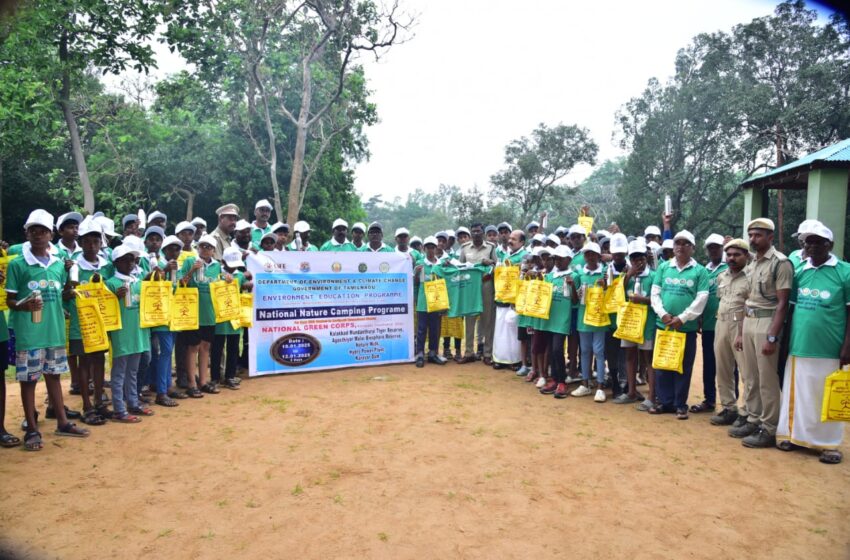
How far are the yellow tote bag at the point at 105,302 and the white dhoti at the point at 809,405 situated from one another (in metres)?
6.88

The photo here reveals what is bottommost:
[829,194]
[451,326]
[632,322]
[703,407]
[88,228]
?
[703,407]

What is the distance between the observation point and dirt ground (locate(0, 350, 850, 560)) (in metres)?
3.63

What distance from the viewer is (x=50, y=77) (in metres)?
10.1

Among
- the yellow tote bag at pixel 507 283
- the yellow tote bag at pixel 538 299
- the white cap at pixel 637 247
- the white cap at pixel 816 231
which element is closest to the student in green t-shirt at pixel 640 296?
the white cap at pixel 637 247

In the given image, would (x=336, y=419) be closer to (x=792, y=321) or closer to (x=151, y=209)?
(x=792, y=321)

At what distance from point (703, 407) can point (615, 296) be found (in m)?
1.76

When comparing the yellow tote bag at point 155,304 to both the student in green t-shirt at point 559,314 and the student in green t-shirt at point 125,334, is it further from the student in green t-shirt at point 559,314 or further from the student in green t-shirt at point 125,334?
the student in green t-shirt at point 559,314

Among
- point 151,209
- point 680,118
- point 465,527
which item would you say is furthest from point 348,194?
point 465,527

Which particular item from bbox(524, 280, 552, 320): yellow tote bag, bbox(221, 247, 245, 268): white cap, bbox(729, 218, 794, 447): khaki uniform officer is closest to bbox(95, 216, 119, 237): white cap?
bbox(221, 247, 245, 268): white cap

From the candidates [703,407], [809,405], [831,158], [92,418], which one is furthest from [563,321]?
[831,158]

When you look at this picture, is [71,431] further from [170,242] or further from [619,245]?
[619,245]

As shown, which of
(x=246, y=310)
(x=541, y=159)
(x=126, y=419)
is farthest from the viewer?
(x=541, y=159)

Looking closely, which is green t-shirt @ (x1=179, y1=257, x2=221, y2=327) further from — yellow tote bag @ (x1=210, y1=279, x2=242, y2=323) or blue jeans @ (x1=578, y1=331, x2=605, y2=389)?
blue jeans @ (x1=578, y1=331, x2=605, y2=389)

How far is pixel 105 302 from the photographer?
5918 mm
